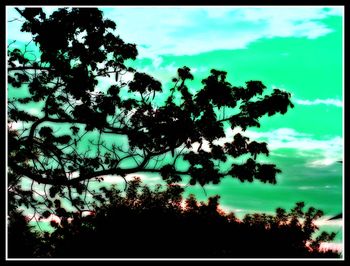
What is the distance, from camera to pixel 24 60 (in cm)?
1220

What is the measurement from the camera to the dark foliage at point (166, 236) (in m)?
10.7

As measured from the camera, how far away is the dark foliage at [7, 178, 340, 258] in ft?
35.1

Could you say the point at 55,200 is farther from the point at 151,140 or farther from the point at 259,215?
the point at 259,215

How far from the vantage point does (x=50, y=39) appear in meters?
11.4

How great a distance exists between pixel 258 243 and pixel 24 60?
9114 mm

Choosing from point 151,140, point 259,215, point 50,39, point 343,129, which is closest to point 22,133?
point 50,39

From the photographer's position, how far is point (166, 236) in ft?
36.2
